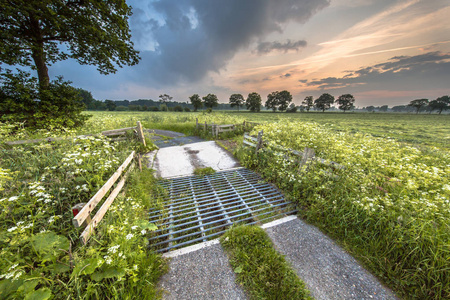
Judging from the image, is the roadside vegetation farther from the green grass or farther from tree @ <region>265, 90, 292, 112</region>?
tree @ <region>265, 90, 292, 112</region>

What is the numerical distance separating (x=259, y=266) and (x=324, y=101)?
352 feet

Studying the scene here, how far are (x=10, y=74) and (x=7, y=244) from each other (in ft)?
34.5

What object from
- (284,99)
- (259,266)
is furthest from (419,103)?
(259,266)

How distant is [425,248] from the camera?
2582mm

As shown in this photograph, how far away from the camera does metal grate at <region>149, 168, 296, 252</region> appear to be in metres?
3.58

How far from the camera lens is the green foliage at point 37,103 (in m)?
7.50

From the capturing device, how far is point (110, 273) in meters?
2.15

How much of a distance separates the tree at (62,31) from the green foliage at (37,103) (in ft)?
1.99

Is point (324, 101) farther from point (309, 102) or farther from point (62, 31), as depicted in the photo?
point (62, 31)

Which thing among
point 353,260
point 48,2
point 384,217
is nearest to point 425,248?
point 384,217

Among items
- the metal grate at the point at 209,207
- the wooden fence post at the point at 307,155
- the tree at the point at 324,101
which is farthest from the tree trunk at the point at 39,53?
the tree at the point at 324,101

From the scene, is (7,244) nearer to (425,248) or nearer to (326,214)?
(326,214)

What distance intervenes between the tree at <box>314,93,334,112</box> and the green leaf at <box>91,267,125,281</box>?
356ft

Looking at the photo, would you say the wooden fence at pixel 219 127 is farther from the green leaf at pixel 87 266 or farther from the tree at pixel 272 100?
the tree at pixel 272 100
